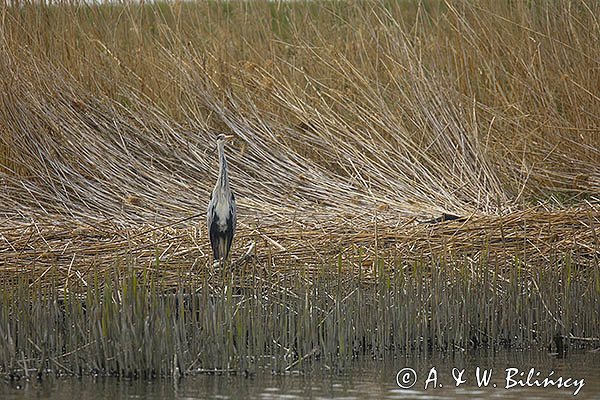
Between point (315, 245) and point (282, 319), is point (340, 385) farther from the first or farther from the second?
point (315, 245)

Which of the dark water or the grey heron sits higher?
the grey heron

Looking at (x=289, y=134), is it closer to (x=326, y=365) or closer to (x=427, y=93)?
(x=427, y=93)

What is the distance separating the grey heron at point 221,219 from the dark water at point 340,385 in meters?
1.43

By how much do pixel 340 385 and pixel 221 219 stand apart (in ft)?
6.69

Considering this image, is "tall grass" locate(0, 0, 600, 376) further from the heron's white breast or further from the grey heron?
the heron's white breast

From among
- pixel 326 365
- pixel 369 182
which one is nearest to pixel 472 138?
pixel 369 182

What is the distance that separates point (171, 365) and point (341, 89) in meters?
5.37

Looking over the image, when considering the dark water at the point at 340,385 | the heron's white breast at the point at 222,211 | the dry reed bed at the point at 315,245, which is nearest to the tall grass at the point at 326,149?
the dry reed bed at the point at 315,245

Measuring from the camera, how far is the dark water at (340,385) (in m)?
5.49

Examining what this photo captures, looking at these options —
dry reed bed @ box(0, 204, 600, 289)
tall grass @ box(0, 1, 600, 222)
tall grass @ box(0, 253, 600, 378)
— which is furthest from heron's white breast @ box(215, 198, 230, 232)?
tall grass @ box(0, 1, 600, 222)

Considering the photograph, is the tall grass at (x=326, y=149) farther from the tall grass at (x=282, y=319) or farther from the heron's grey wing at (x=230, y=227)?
the heron's grey wing at (x=230, y=227)

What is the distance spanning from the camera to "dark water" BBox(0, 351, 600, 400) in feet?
18.0

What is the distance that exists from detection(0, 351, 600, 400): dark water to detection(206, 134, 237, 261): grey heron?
1.43 metres

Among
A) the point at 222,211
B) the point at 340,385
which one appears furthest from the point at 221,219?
the point at 340,385
